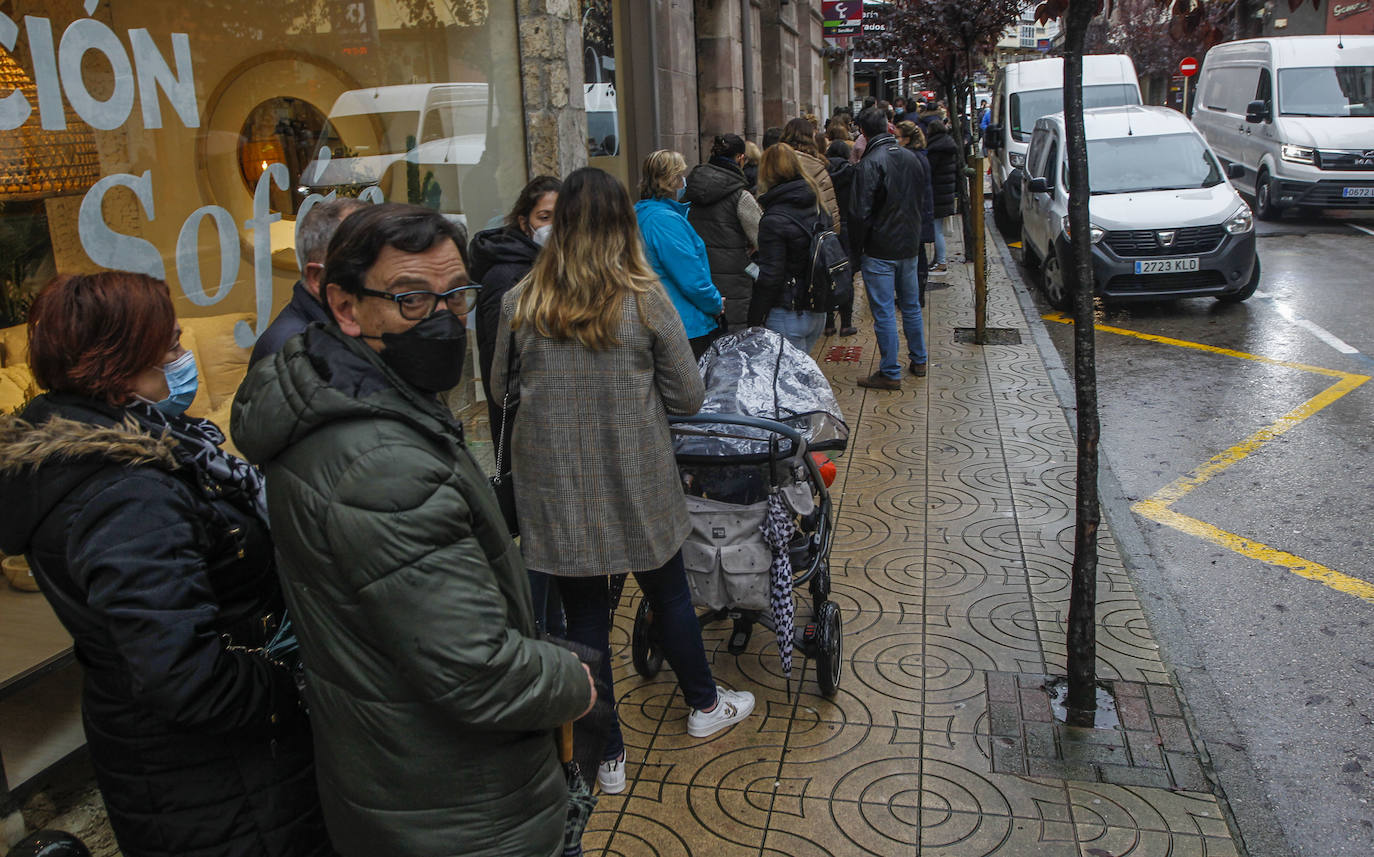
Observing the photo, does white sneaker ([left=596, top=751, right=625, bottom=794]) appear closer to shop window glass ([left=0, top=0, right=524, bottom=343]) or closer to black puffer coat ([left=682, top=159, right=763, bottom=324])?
shop window glass ([left=0, top=0, right=524, bottom=343])

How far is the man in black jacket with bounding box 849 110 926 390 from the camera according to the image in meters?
8.04

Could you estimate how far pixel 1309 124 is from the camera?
16.2m

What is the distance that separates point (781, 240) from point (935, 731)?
3.89 m

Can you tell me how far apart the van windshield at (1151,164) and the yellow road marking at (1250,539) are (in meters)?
2.67

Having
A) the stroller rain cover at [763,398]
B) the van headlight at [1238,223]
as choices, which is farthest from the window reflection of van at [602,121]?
the van headlight at [1238,223]

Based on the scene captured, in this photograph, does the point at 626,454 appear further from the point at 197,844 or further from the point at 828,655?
the point at 197,844

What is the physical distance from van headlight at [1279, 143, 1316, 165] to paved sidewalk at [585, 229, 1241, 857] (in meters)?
12.7

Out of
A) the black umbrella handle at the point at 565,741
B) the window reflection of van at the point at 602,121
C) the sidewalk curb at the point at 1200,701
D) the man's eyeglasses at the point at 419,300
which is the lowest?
the sidewalk curb at the point at 1200,701

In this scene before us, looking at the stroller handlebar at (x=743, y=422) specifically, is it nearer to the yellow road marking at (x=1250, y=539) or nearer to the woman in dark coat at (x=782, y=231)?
the yellow road marking at (x=1250, y=539)

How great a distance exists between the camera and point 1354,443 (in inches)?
278

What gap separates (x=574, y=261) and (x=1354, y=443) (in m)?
6.03

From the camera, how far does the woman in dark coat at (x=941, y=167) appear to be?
1235 centimetres

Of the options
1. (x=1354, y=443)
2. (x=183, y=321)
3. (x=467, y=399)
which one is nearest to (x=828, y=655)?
(x=183, y=321)

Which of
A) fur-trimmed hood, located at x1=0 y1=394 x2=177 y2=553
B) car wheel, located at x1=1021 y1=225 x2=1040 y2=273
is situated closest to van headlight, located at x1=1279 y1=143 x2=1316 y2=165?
car wheel, located at x1=1021 y1=225 x2=1040 y2=273
